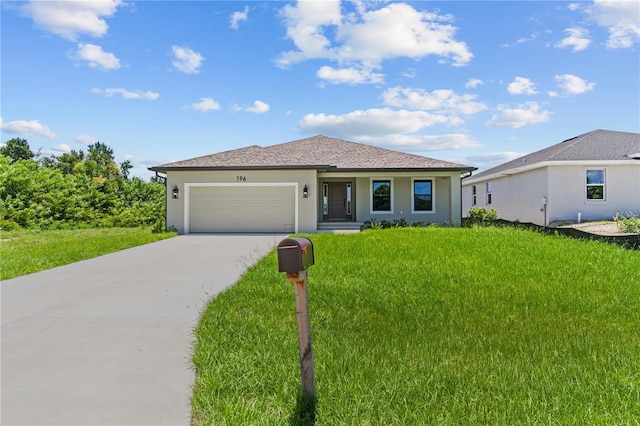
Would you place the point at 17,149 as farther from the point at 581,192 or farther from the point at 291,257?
the point at 291,257

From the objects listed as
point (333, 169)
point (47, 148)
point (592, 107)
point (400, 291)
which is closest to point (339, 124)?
point (333, 169)

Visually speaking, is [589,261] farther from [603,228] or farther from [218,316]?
[603,228]

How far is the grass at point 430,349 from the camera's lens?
261cm

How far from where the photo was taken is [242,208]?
17375 mm

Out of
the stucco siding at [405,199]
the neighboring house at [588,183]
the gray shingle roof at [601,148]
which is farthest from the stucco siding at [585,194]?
the stucco siding at [405,199]

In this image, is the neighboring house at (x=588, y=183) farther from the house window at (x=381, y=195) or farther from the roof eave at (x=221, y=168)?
the roof eave at (x=221, y=168)

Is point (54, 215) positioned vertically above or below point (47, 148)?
below

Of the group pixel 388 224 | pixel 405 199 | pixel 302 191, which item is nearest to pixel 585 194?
pixel 405 199

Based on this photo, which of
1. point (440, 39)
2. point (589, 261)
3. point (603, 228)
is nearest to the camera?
point (589, 261)

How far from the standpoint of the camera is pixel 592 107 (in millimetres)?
17125

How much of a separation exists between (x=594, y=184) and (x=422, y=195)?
7376 millimetres

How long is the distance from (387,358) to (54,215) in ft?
75.0

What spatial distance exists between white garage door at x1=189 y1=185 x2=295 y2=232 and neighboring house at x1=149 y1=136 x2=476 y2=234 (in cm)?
4

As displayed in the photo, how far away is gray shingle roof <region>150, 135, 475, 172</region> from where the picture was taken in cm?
1692
